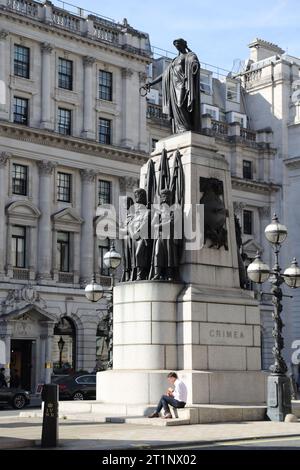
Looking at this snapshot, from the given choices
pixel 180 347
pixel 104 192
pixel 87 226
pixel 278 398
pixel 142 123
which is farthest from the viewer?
→ pixel 142 123

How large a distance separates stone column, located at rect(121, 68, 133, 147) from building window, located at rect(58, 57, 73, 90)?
14.7 ft

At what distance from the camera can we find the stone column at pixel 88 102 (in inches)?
2304

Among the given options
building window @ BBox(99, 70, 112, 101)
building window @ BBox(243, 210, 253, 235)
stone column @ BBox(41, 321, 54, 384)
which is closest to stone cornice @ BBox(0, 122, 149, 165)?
building window @ BBox(99, 70, 112, 101)

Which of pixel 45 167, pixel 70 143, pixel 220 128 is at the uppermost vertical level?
pixel 220 128

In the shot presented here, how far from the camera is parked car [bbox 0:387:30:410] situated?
35.9 m

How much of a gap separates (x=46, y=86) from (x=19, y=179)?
643 centimetres

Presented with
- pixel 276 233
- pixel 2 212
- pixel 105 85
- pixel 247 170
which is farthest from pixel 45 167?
pixel 276 233

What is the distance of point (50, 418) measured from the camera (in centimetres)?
1630

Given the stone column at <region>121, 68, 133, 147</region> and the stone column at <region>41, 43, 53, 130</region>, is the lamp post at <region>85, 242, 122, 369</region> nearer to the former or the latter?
the stone column at <region>41, 43, 53, 130</region>

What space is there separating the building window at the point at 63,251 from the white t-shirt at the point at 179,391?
36.6 meters

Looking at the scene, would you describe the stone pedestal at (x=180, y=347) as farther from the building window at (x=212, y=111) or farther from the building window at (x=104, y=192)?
the building window at (x=212, y=111)

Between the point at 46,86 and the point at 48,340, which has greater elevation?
the point at 46,86

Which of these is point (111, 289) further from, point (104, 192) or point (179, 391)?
point (104, 192)
